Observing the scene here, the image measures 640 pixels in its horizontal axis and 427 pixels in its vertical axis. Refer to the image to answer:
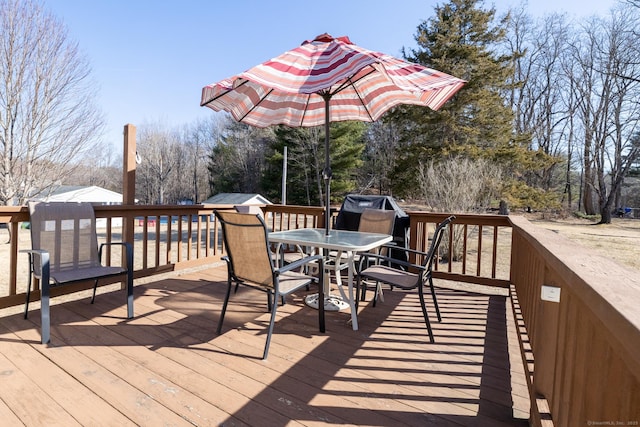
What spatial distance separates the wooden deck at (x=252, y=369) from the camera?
1723 mm

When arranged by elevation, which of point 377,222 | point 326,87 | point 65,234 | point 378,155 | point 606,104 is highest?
point 606,104

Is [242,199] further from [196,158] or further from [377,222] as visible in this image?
[377,222]

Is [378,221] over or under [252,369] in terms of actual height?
over

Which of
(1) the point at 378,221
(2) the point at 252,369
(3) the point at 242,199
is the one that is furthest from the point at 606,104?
(2) the point at 252,369

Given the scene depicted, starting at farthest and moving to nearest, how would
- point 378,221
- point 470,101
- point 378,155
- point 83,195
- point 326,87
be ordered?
point 378,155, point 83,195, point 470,101, point 378,221, point 326,87

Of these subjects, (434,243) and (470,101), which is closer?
(434,243)

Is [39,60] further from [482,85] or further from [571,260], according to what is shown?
[482,85]

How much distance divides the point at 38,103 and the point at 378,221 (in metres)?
10.4

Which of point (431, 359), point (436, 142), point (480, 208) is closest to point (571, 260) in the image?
point (431, 359)

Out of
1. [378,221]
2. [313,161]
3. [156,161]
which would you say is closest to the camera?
[378,221]

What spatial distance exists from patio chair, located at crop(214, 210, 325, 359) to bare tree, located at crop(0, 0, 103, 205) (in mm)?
10096

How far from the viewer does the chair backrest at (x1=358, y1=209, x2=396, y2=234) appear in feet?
12.4

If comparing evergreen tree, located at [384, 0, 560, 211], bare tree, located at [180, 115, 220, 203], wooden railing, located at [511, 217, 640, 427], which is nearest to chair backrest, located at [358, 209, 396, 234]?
wooden railing, located at [511, 217, 640, 427]

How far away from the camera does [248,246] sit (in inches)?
98.7
